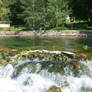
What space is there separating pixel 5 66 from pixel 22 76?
167 centimetres

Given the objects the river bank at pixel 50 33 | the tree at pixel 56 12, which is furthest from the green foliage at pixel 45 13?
the river bank at pixel 50 33

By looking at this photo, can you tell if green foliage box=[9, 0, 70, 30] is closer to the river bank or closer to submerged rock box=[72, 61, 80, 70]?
the river bank

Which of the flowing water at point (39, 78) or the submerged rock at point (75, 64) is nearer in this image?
the flowing water at point (39, 78)

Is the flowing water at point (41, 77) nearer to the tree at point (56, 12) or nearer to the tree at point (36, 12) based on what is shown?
the tree at point (56, 12)

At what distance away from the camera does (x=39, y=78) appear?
1048 centimetres

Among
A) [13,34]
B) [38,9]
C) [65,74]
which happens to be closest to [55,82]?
[65,74]

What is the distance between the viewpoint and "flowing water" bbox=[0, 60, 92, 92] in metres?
9.90

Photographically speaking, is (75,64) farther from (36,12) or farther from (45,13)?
(36,12)

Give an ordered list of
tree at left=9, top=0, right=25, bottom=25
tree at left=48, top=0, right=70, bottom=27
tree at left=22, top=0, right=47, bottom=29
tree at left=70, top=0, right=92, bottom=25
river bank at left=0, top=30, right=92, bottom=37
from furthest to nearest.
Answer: tree at left=9, top=0, right=25, bottom=25
tree at left=70, top=0, right=92, bottom=25
tree at left=22, top=0, right=47, bottom=29
tree at left=48, top=0, right=70, bottom=27
river bank at left=0, top=30, right=92, bottom=37

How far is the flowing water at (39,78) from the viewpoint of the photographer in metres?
9.90

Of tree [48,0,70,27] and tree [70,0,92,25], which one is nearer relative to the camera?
tree [48,0,70,27]

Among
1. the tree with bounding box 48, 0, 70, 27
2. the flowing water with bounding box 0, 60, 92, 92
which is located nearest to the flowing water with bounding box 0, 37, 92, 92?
the flowing water with bounding box 0, 60, 92, 92

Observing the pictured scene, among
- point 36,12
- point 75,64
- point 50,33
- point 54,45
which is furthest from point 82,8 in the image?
point 75,64

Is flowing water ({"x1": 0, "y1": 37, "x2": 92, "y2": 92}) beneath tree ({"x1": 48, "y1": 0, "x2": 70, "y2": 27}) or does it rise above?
beneath
